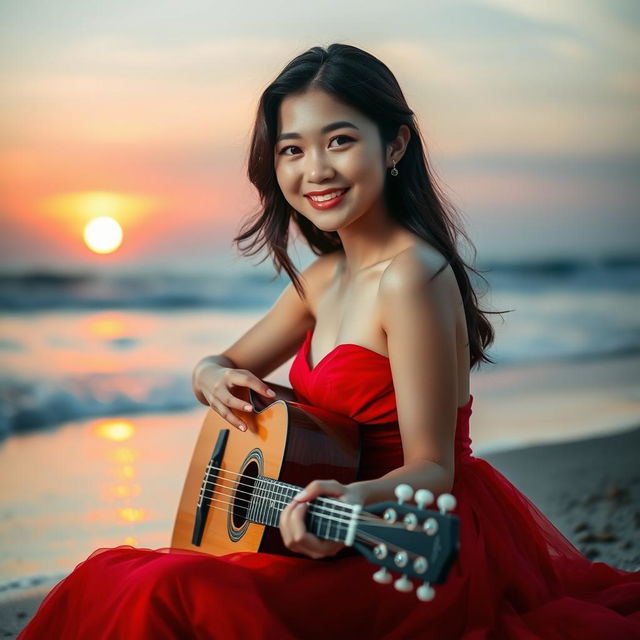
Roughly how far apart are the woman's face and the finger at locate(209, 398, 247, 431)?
0.56 meters

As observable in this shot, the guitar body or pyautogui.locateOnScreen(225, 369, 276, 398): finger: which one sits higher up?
pyautogui.locateOnScreen(225, 369, 276, 398): finger

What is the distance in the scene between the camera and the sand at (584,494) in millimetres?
3176

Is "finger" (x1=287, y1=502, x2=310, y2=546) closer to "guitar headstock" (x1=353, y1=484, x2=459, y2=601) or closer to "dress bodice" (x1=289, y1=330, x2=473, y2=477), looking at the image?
"guitar headstock" (x1=353, y1=484, x2=459, y2=601)

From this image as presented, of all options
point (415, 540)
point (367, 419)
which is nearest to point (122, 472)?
point (367, 419)

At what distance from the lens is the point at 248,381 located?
2510 mm

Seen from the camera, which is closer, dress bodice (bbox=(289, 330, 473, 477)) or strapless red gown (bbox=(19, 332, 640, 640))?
strapless red gown (bbox=(19, 332, 640, 640))

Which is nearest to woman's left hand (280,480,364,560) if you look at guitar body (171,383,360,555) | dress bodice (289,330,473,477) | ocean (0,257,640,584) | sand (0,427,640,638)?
guitar body (171,383,360,555)

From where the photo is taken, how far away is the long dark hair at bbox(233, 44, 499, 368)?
7.39 feet

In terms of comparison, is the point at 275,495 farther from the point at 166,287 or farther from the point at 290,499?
the point at 166,287

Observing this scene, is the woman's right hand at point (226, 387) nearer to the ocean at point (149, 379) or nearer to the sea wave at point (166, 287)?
the ocean at point (149, 379)

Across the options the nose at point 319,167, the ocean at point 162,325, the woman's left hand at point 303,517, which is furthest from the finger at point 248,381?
the ocean at point 162,325

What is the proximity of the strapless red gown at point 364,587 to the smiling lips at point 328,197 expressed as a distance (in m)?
0.34

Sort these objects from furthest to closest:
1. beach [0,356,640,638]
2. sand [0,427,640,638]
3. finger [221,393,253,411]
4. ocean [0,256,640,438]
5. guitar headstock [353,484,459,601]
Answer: ocean [0,256,640,438], beach [0,356,640,638], sand [0,427,640,638], finger [221,393,253,411], guitar headstock [353,484,459,601]

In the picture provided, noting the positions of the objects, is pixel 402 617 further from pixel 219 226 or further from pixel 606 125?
pixel 606 125
